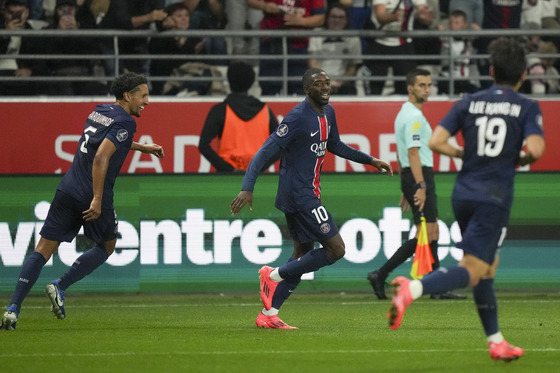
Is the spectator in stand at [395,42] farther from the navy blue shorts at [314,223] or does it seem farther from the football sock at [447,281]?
the football sock at [447,281]

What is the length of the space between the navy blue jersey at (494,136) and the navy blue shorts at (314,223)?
2461mm

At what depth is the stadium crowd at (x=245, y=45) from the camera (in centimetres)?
1612

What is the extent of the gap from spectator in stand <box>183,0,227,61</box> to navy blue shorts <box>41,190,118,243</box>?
676 centimetres

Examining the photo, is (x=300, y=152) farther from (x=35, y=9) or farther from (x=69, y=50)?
(x=35, y=9)

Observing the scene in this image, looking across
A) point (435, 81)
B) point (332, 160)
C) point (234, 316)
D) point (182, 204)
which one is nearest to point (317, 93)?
point (234, 316)

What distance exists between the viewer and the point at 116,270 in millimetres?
13055

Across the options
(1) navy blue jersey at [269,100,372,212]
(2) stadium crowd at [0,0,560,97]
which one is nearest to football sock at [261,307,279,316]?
Result: (1) navy blue jersey at [269,100,372,212]

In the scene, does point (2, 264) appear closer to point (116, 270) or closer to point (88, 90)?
point (116, 270)

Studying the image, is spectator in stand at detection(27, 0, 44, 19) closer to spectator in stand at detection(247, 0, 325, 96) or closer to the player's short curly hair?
spectator in stand at detection(247, 0, 325, 96)

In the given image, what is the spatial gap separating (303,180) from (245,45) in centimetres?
726

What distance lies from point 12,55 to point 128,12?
1788 millimetres

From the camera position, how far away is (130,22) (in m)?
16.2

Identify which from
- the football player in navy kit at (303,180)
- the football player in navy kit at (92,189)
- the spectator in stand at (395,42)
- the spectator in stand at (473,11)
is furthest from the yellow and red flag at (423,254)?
the spectator in stand at (473,11)

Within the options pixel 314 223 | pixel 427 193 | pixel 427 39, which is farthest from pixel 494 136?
pixel 427 39
